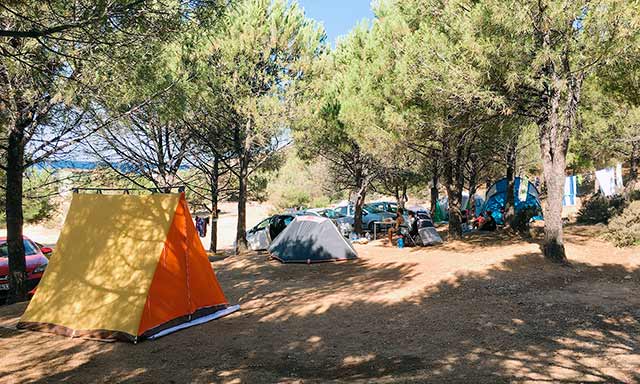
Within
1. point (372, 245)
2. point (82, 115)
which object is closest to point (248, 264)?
point (372, 245)

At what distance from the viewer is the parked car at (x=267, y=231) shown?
16491 millimetres

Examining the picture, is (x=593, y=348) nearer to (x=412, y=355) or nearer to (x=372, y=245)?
(x=412, y=355)

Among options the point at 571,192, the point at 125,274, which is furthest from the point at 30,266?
the point at 571,192

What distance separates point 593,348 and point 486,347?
1.06 m

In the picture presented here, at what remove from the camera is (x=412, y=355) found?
4.88 m

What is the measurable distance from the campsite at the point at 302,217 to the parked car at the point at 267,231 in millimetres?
132

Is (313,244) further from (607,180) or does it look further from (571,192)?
(571,192)

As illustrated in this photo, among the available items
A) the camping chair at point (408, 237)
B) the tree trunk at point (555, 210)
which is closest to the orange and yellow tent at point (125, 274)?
the tree trunk at point (555, 210)

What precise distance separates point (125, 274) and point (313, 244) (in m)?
6.81

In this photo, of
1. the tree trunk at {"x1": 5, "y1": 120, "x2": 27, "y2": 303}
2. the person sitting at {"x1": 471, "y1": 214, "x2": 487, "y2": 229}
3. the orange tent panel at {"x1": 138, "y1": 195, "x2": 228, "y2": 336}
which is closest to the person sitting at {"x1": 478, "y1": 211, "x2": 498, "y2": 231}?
the person sitting at {"x1": 471, "y1": 214, "x2": 487, "y2": 229}

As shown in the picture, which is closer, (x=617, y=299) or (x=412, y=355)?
(x=412, y=355)

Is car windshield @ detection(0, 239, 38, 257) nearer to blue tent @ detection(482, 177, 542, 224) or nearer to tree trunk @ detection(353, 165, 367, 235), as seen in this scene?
tree trunk @ detection(353, 165, 367, 235)

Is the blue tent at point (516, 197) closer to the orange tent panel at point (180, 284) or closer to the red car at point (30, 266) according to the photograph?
the orange tent panel at point (180, 284)

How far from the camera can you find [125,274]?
6.35 meters
